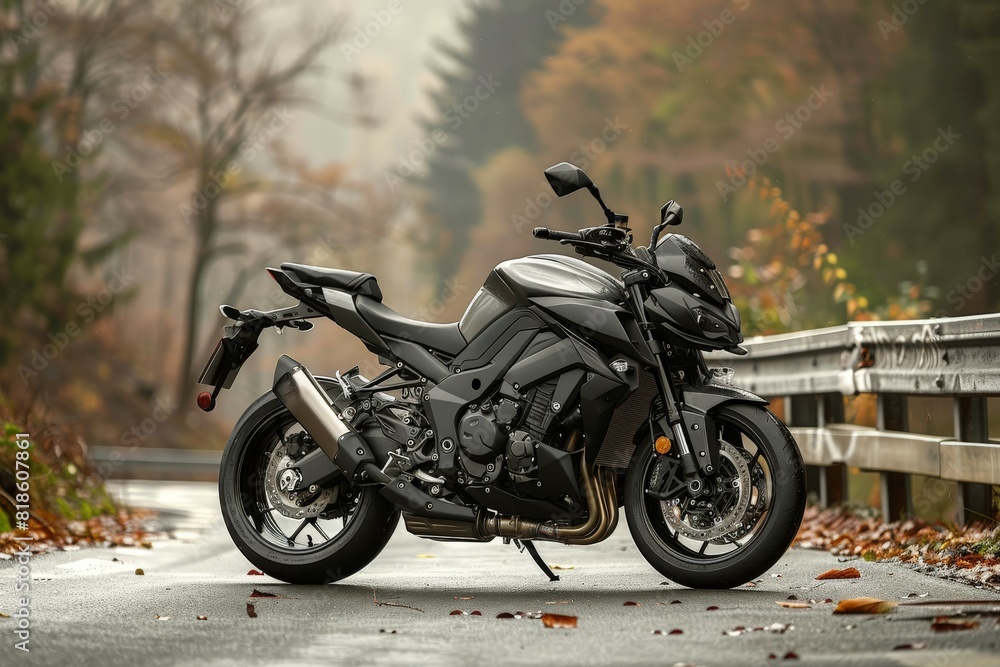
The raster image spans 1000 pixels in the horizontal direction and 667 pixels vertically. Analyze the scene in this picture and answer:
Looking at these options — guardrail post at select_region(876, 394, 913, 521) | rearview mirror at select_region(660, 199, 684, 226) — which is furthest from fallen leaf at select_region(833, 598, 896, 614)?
guardrail post at select_region(876, 394, 913, 521)

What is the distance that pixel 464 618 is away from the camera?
215 inches

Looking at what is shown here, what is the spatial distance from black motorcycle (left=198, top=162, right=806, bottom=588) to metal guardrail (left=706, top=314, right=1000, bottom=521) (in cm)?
160

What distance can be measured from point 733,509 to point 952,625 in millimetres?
1396

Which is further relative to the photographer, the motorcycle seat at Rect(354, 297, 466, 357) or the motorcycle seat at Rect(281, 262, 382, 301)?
the motorcycle seat at Rect(281, 262, 382, 301)

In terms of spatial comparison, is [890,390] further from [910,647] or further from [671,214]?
[910,647]

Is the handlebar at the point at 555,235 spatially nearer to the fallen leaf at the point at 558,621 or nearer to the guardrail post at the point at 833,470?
the fallen leaf at the point at 558,621

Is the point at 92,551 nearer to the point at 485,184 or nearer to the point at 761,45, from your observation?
the point at 761,45

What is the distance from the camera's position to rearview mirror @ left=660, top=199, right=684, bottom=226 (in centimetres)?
605

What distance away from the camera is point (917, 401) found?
23109 mm

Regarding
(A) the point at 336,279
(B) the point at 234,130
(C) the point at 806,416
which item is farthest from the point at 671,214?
(B) the point at 234,130

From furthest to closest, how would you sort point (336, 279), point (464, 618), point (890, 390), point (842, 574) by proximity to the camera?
point (890, 390) → point (336, 279) → point (842, 574) → point (464, 618)

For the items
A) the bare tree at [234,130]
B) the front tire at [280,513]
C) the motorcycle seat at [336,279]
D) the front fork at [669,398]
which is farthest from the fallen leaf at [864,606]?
the bare tree at [234,130]

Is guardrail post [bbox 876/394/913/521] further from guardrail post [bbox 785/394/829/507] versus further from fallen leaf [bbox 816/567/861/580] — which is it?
fallen leaf [bbox 816/567/861/580]

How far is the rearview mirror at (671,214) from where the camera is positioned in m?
6.05
